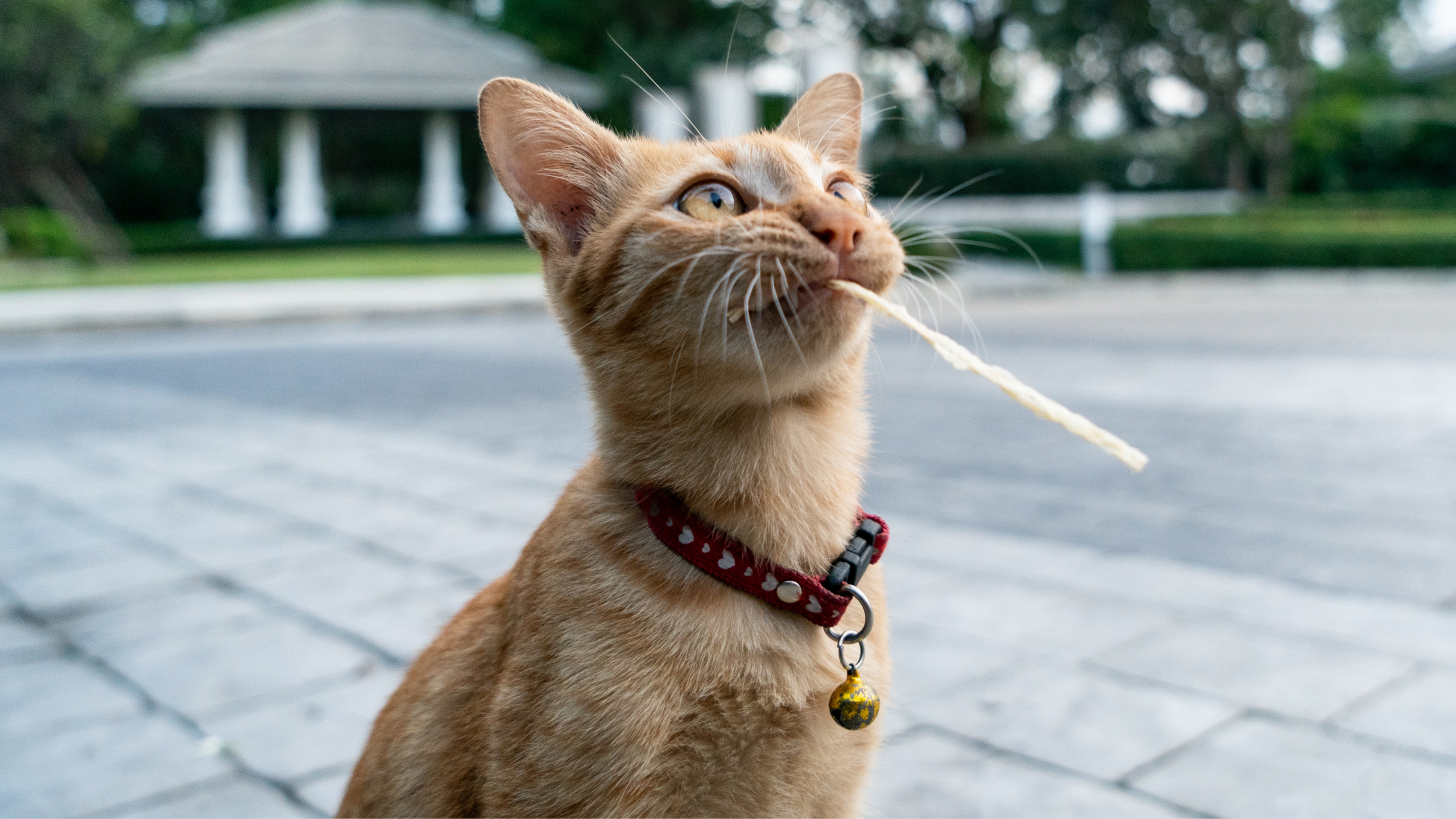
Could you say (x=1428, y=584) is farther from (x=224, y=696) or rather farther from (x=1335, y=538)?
(x=224, y=696)

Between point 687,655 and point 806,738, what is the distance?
226mm

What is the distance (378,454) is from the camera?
6.30m

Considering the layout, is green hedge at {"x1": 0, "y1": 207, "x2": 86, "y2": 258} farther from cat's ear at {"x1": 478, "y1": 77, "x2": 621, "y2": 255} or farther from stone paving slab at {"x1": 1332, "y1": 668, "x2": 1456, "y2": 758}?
stone paving slab at {"x1": 1332, "y1": 668, "x2": 1456, "y2": 758}

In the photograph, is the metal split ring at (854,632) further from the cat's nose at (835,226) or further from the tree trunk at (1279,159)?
the tree trunk at (1279,159)

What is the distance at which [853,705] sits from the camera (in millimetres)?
1669

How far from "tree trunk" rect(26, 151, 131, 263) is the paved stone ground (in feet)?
69.7

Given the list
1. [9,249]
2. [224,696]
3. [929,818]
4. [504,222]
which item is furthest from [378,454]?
[504,222]

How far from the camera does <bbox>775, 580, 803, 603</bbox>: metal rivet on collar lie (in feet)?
5.64

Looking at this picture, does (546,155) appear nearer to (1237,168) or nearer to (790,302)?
(790,302)

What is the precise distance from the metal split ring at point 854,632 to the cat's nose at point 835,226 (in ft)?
1.73

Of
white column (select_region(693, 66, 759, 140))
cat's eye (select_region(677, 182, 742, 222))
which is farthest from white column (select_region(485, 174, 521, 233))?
cat's eye (select_region(677, 182, 742, 222))

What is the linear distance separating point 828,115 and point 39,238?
92.5 feet

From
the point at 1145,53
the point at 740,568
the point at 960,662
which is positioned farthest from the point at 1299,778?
the point at 1145,53

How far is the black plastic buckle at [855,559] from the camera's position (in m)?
1.77
